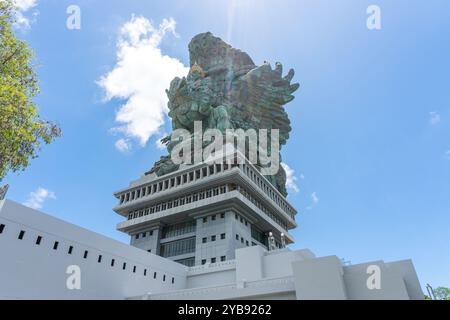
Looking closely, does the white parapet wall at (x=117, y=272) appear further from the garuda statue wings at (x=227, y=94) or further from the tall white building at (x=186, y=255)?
the garuda statue wings at (x=227, y=94)

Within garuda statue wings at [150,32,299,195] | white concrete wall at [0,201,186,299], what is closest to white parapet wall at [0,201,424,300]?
white concrete wall at [0,201,186,299]

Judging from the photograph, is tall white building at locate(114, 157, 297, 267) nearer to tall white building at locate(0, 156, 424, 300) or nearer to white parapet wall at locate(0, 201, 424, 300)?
tall white building at locate(0, 156, 424, 300)

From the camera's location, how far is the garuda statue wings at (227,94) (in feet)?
221

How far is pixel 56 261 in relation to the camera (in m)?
24.3

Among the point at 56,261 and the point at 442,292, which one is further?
the point at 442,292

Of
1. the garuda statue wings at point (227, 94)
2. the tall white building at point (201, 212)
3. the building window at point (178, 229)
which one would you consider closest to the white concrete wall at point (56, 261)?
the tall white building at point (201, 212)

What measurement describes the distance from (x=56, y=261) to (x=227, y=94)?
56.4 metres

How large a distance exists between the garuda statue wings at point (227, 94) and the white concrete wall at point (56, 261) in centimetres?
3039

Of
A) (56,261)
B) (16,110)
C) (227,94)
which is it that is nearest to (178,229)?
(56,261)

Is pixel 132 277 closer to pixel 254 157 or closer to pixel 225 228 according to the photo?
pixel 225 228

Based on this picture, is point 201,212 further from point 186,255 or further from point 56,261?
point 56,261

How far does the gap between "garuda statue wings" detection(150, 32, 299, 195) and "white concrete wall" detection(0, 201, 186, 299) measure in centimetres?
3039

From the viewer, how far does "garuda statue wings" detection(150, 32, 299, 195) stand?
6725 cm
